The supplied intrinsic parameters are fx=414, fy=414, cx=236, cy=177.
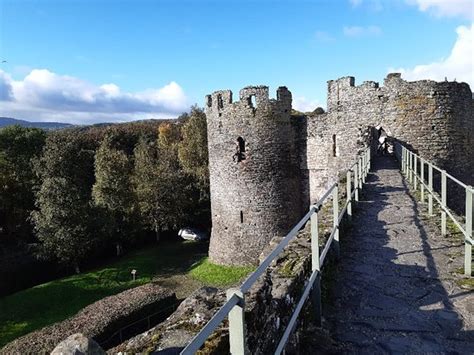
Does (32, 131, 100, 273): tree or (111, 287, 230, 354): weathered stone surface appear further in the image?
(32, 131, 100, 273): tree

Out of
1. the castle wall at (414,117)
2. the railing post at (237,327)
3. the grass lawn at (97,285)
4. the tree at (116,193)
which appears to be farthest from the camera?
the tree at (116,193)

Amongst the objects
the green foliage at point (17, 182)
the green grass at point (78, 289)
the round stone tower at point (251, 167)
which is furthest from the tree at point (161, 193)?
the round stone tower at point (251, 167)

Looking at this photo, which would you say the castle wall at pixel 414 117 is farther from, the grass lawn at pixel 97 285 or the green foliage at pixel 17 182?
the green foliage at pixel 17 182

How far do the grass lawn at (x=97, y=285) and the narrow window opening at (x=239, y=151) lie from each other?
504 centimetres

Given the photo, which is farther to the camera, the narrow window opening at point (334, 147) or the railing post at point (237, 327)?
the narrow window opening at point (334, 147)

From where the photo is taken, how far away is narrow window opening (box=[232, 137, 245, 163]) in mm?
18391

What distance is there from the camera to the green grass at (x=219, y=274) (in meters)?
18.3

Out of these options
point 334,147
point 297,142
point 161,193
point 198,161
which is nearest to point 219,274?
point 297,142

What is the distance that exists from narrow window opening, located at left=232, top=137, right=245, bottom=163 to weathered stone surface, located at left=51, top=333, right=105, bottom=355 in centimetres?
1629

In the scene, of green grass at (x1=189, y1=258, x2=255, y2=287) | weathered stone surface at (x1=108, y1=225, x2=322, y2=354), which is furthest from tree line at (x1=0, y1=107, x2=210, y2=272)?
weathered stone surface at (x1=108, y1=225, x2=322, y2=354)

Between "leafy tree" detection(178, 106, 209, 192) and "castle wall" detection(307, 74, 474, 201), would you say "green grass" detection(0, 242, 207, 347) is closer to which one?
"leafy tree" detection(178, 106, 209, 192)

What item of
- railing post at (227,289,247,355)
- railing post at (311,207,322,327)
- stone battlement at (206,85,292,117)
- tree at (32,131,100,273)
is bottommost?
tree at (32,131,100,273)

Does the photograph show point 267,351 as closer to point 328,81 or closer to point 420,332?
point 420,332

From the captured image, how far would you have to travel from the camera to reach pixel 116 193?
26.4m
